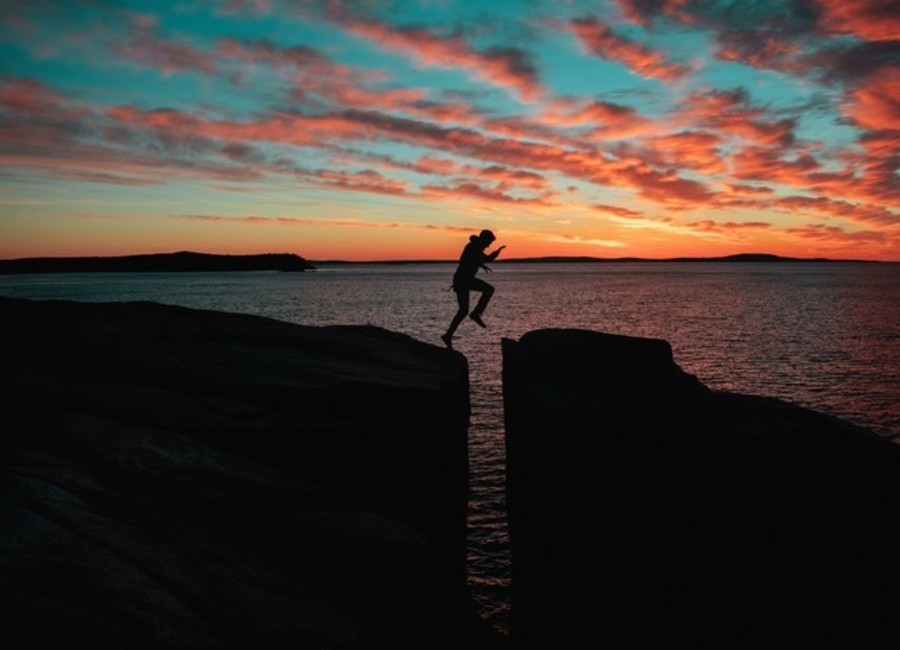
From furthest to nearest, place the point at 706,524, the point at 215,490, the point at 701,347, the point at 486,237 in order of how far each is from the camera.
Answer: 1. the point at 701,347
2. the point at 486,237
3. the point at 706,524
4. the point at 215,490

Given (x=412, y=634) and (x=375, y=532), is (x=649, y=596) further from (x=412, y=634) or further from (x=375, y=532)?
(x=412, y=634)

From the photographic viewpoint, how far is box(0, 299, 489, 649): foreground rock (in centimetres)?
371

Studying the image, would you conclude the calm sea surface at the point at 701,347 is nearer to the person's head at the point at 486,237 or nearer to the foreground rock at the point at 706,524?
the foreground rock at the point at 706,524

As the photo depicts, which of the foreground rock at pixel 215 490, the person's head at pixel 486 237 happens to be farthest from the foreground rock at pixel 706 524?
the person's head at pixel 486 237

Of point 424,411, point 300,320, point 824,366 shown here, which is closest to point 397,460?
point 424,411

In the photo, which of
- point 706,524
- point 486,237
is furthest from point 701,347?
point 706,524

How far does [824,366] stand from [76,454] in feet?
127

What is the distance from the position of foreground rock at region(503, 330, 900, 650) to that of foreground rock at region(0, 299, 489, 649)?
2.37 meters

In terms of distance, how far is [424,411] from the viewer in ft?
33.0

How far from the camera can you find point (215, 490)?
230 inches

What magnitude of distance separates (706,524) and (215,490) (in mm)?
7246

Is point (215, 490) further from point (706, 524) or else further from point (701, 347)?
point (701, 347)

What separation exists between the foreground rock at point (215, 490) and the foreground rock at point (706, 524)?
93.1 inches

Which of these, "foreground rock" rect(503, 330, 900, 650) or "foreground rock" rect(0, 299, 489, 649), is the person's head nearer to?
"foreground rock" rect(0, 299, 489, 649)
